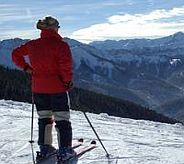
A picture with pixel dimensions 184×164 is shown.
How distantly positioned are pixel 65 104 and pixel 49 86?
0.42 meters

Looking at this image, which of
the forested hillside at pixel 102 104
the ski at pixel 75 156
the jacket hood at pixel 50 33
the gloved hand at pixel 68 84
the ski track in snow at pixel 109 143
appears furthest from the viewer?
the forested hillside at pixel 102 104

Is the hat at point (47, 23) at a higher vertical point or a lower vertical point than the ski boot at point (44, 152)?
higher

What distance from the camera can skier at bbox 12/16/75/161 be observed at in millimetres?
8133

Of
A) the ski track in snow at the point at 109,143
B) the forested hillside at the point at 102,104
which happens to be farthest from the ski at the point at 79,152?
the forested hillside at the point at 102,104

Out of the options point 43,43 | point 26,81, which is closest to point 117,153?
point 43,43

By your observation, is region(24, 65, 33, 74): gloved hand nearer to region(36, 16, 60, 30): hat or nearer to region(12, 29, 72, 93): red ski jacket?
region(12, 29, 72, 93): red ski jacket

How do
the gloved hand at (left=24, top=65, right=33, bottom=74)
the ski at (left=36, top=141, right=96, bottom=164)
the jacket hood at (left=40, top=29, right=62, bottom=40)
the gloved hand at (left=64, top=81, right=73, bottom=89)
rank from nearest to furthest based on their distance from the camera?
the gloved hand at (left=64, top=81, right=73, bottom=89)
the jacket hood at (left=40, top=29, right=62, bottom=40)
the ski at (left=36, top=141, right=96, bottom=164)
the gloved hand at (left=24, top=65, right=33, bottom=74)

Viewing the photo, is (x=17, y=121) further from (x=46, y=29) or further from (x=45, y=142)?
(x=46, y=29)

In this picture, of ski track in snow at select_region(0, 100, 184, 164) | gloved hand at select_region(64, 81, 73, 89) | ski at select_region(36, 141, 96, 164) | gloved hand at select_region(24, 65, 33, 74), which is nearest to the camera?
gloved hand at select_region(64, 81, 73, 89)

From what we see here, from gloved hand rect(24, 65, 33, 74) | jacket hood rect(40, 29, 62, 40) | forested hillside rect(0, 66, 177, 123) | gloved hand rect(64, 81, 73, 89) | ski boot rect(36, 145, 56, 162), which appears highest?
jacket hood rect(40, 29, 62, 40)

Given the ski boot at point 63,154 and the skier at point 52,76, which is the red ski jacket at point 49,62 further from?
the ski boot at point 63,154

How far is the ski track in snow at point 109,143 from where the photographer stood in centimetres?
905

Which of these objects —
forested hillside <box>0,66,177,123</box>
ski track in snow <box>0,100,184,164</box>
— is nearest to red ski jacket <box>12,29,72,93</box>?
ski track in snow <box>0,100,184,164</box>

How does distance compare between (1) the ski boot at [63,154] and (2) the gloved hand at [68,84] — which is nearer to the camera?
(2) the gloved hand at [68,84]
